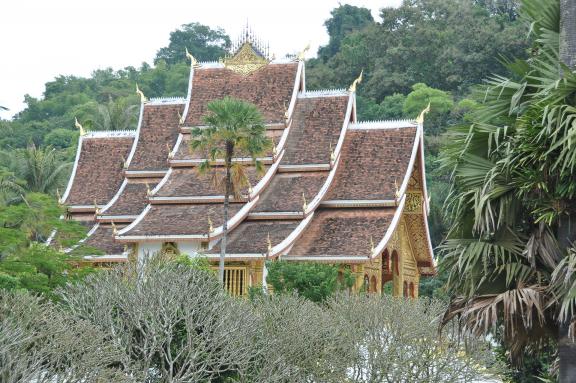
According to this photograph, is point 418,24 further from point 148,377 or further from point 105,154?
point 148,377

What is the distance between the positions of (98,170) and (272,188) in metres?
6.46

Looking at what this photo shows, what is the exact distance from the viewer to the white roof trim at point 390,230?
104 feet

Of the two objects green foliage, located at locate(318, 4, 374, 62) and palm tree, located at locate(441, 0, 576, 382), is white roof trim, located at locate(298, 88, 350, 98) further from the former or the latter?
green foliage, located at locate(318, 4, 374, 62)

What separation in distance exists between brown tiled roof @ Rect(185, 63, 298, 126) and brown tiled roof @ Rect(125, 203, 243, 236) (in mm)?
3079

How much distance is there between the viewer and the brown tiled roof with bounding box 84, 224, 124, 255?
1329 inches

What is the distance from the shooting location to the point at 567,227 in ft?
35.9

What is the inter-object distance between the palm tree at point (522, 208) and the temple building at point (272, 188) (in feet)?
64.6

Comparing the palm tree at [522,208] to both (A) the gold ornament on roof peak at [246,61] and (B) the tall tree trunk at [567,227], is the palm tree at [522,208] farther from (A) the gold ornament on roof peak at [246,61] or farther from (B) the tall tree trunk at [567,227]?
(A) the gold ornament on roof peak at [246,61]

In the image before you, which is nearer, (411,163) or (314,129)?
(411,163)

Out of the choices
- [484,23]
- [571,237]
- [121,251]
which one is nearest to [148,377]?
[571,237]

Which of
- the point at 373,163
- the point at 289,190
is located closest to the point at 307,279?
the point at 289,190

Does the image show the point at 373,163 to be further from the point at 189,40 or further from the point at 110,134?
the point at 189,40

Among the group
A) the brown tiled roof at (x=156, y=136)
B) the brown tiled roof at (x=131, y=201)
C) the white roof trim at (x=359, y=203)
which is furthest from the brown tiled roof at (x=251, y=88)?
the white roof trim at (x=359, y=203)

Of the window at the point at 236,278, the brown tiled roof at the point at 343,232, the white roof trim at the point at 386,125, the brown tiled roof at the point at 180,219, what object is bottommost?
the window at the point at 236,278
